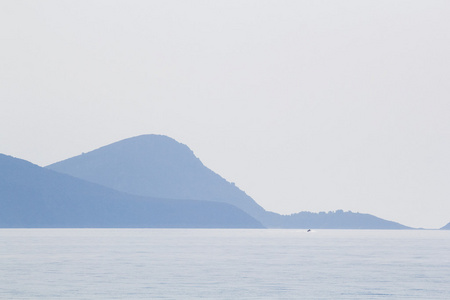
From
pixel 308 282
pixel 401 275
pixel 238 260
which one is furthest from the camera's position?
pixel 238 260

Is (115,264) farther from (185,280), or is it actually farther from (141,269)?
(185,280)

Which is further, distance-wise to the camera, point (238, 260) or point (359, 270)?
point (238, 260)

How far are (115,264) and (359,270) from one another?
22.6 m

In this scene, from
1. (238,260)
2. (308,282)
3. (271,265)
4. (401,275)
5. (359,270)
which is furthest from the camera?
(238,260)

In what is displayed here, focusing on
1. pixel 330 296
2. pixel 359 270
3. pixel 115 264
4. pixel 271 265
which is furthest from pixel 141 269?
pixel 330 296

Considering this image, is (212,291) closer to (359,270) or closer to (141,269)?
(141,269)

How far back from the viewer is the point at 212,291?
174 ft

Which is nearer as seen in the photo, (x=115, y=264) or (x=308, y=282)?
(x=308, y=282)

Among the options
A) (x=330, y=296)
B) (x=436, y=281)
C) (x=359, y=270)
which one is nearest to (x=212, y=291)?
(x=330, y=296)

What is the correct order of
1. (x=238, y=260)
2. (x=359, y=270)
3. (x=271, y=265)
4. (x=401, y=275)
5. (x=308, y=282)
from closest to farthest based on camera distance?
(x=308, y=282) < (x=401, y=275) < (x=359, y=270) < (x=271, y=265) < (x=238, y=260)

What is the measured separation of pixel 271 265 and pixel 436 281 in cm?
2050

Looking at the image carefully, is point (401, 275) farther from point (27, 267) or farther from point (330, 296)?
point (27, 267)

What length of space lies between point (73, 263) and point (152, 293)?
1117 inches

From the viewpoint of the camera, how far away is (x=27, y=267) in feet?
237
